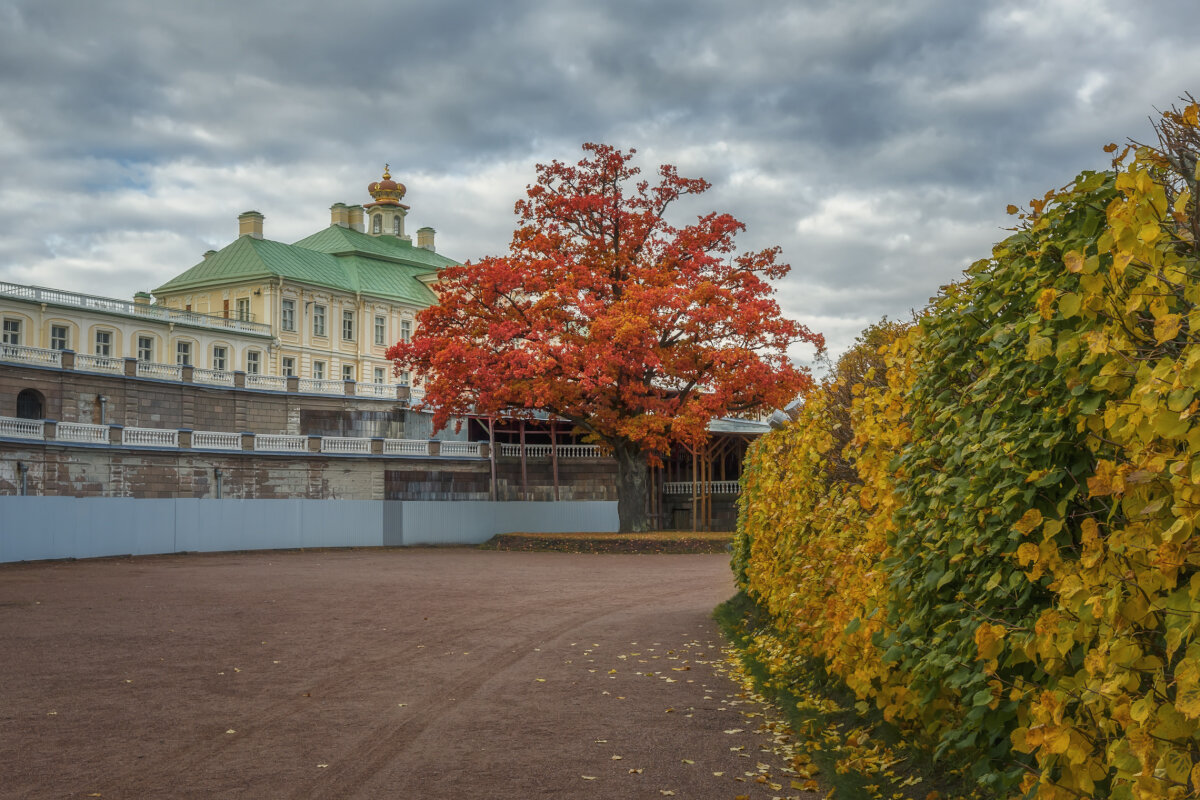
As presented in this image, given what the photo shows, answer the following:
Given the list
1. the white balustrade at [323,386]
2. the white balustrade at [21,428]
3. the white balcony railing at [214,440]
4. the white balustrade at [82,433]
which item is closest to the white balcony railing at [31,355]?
the white balcony railing at [214,440]

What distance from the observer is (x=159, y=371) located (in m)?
45.5

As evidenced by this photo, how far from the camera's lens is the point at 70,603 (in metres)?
→ 17.0

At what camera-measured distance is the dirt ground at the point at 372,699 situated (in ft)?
20.9

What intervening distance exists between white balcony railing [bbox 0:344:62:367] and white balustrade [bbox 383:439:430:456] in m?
13.3

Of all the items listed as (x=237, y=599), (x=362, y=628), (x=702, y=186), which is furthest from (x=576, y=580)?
(x=702, y=186)

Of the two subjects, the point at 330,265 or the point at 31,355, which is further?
the point at 330,265

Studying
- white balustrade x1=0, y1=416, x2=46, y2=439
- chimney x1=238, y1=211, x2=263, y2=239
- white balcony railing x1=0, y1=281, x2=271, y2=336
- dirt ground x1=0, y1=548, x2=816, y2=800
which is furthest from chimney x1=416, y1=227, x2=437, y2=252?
dirt ground x1=0, y1=548, x2=816, y2=800

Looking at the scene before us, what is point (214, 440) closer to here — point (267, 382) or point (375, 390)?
point (267, 382)

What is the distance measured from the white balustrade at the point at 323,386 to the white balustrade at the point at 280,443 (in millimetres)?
6291

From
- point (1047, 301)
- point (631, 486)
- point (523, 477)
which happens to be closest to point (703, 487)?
point (523, 477)

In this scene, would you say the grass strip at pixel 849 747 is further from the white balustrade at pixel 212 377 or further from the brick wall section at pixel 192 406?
the white balustrade at pixel 212 377

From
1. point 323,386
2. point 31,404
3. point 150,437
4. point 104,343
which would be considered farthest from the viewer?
point 104,343

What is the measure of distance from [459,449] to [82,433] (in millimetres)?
14536

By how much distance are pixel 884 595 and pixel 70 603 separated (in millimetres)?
15141
